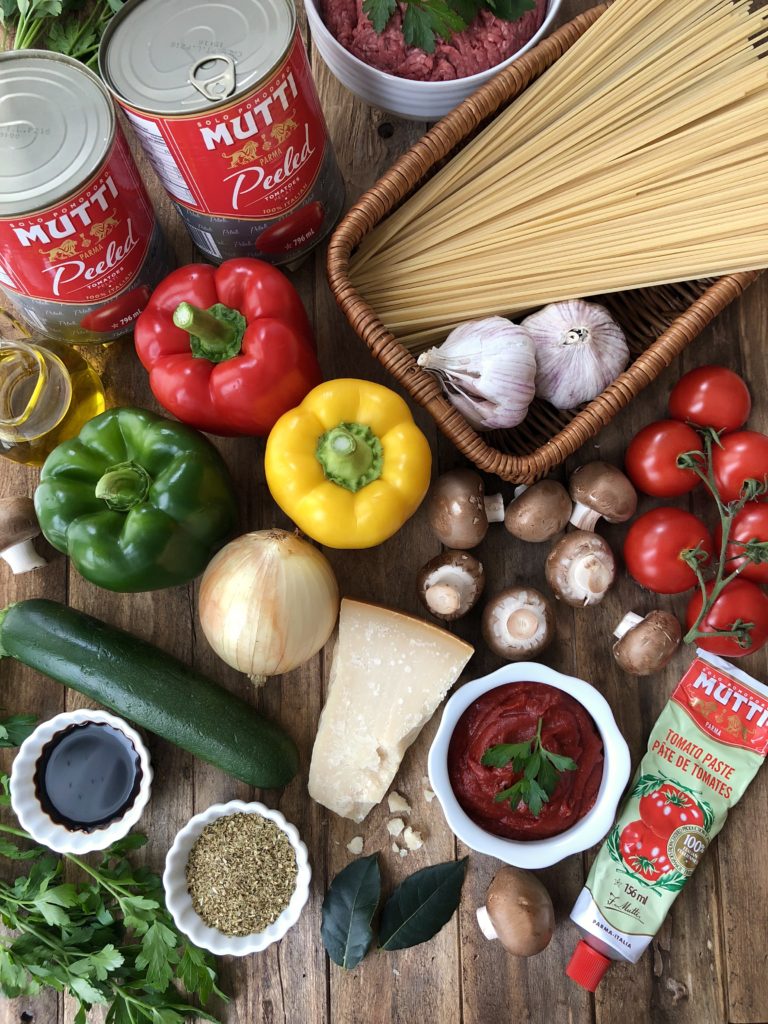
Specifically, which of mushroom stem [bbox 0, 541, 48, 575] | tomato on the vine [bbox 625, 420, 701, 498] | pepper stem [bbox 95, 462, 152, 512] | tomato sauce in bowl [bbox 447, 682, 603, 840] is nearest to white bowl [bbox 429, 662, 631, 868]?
tomato sauce in bowl [bbox 447, 682, 603, 840]

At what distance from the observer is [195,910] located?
4.36 feet

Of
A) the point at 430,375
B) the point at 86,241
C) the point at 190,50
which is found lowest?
the point at 430,375

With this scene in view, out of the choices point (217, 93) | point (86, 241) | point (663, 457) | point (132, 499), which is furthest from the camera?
point (663, 457)

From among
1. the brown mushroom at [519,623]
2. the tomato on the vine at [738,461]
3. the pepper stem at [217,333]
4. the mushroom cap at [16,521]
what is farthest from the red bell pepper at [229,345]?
the tomato on the vine at [738,461]

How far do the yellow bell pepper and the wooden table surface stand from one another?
0.68 ft

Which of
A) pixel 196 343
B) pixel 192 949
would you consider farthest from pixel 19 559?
pixel 192 949

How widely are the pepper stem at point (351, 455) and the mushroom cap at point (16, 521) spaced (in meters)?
0.53

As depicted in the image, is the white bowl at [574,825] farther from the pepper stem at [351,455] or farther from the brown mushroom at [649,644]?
the pepper stem at [351,455]

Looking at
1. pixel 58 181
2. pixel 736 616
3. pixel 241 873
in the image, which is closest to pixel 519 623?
pixel 736 616

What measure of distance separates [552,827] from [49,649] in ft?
2.77

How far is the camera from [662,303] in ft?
4.53

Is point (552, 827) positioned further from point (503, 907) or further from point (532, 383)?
point (532, 383)

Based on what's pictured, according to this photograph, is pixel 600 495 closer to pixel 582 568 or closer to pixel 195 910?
pixel 582 568

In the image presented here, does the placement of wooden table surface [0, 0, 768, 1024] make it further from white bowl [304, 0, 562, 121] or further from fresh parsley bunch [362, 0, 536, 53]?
fresh parsley bunch [362, 0, 536, 53]
